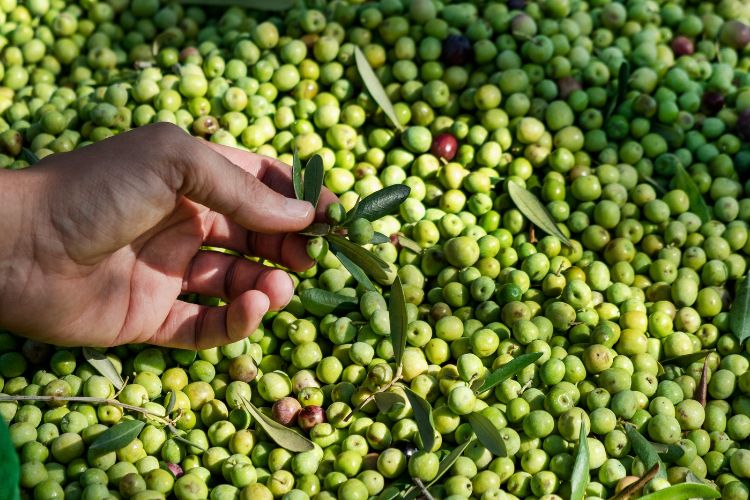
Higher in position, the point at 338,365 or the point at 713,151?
the point at 713,151

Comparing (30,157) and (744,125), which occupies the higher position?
(30,157)

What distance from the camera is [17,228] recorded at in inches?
94.6

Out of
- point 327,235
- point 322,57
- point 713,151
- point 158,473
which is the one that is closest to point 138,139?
point 327,235

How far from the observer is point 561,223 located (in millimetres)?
3467

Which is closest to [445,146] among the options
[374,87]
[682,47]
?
[374,87]

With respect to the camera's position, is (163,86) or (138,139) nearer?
(138,139)

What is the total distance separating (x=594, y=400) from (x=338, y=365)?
0.94 metres

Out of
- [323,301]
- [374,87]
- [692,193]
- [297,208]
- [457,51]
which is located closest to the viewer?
[297,208]

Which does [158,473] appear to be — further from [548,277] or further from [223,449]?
[548,277]

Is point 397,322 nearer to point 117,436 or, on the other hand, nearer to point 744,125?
point 117,436

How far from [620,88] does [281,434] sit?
2385 millimetres

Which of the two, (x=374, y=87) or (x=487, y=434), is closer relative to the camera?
(x=487, y=434)

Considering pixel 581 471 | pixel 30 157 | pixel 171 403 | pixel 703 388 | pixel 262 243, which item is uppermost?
pixel 30 157

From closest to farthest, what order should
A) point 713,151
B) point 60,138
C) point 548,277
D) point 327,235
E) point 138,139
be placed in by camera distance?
point 138,139 < point 327,235 < point 548,277 < point 60,138 < point 713,151
